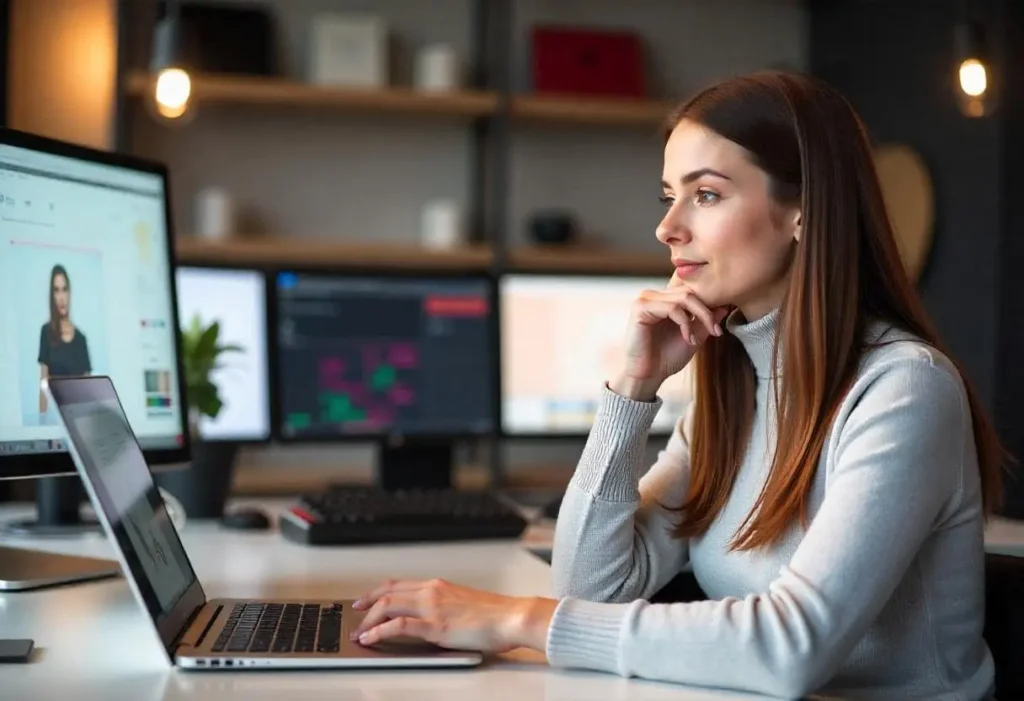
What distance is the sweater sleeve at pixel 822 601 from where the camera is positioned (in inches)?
38.1

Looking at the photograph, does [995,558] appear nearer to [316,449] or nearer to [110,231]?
[110,231]

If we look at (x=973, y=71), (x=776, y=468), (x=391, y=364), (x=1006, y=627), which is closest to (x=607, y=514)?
(x=776, y=468)

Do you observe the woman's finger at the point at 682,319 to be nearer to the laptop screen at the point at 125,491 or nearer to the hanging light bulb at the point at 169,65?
the laptop screen at the point at 125,491

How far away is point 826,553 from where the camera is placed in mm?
1008

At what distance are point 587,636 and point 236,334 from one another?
1.31m

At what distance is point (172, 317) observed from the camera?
68.0 inches

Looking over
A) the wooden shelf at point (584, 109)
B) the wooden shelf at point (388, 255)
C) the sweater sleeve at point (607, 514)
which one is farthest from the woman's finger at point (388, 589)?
the wooden shelf at point (584, 109)

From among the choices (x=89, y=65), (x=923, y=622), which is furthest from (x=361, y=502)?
(x=89, y=65)

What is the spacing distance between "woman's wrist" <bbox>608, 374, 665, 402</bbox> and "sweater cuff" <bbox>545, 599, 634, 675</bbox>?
36 centimetres

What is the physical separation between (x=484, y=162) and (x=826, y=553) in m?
2.72

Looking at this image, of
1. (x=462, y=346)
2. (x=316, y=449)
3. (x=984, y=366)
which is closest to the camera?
(x=462, y=346)

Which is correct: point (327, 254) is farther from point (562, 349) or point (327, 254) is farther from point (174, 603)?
point (174, 603)

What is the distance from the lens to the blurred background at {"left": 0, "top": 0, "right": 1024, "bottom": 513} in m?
3.11

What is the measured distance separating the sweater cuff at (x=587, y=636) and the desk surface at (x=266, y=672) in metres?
0.01
